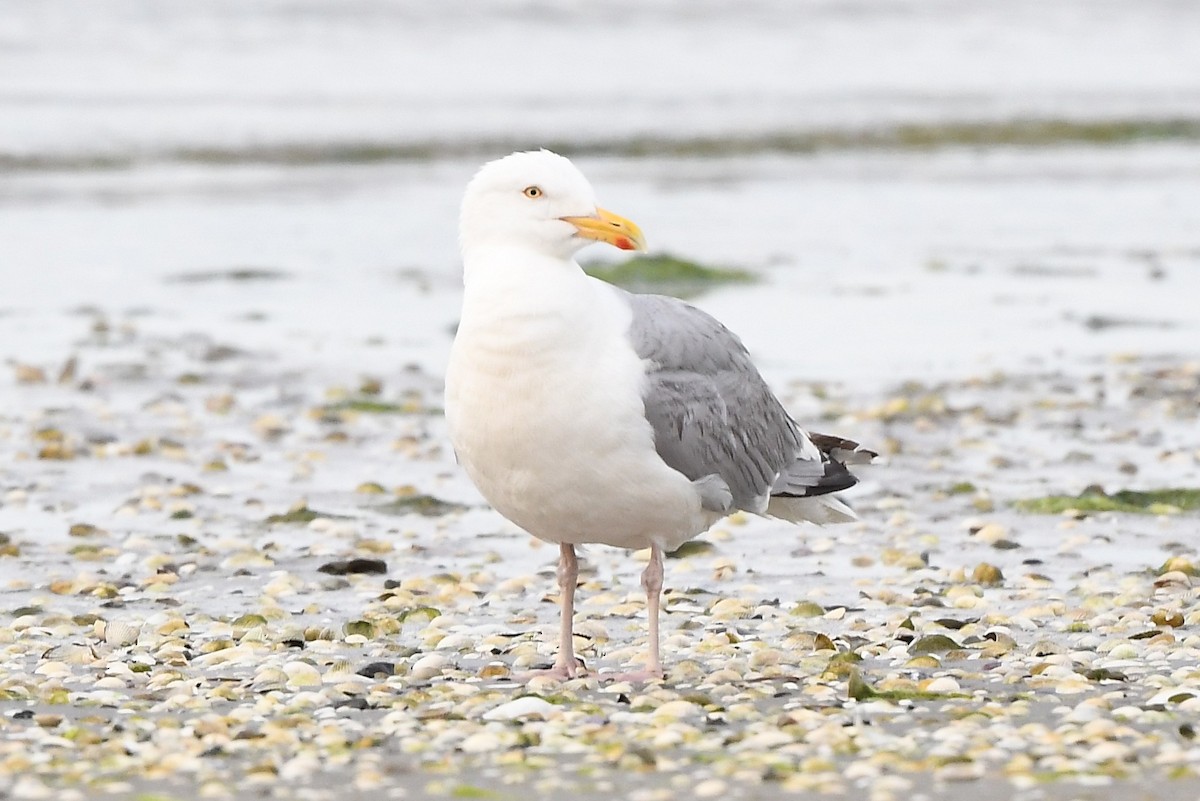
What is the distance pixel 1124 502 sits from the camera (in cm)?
1024

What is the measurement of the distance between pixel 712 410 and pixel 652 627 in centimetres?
82

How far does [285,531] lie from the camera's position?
10.0 m

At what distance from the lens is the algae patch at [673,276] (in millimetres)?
18609

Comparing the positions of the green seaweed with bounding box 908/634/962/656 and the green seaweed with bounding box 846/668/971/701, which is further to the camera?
the green seaweed with bounding box 908/634/962/656

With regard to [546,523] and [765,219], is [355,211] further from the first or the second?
[546,523]

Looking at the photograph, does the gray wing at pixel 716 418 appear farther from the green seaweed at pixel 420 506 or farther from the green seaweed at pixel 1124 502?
the green seaweed at pixel 420 506

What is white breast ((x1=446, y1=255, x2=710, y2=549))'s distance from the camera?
22.3 feet

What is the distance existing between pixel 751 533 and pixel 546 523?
316cm

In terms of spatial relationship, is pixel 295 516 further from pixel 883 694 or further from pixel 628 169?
pixel 628 169

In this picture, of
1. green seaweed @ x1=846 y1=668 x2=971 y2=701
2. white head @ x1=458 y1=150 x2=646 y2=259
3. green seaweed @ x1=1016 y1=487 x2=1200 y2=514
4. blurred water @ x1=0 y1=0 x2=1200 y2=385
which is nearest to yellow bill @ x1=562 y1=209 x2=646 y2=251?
white head @ x1=458 y1=150 x2=646 y2=259

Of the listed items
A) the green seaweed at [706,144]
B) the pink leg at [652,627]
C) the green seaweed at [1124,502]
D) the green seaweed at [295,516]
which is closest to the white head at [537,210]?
the pink leg at [652,627]

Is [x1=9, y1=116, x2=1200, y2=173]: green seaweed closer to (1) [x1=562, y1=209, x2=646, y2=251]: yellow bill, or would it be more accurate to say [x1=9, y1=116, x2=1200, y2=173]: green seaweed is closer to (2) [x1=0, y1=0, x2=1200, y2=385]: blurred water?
(2) [x1=0, y1=0, x2=1200, y2=385]: blurred water

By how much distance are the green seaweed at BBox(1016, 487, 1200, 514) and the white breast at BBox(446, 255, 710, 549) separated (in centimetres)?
372

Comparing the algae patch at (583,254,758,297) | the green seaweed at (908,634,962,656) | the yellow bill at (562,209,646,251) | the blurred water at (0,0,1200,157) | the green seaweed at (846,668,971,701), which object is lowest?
the green seaweed at (908,634,962,656)
